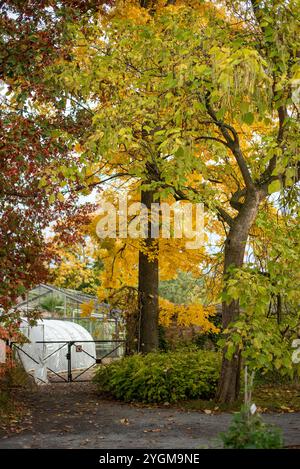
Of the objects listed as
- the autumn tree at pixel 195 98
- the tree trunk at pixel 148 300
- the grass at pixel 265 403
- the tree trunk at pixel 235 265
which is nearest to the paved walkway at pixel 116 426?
the grass at pixel 265 403

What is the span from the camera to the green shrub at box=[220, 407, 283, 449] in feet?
15.9

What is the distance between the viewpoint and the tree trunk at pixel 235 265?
36.0 ft

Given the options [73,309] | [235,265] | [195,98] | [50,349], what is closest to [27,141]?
[195,98]

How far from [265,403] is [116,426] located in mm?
3180

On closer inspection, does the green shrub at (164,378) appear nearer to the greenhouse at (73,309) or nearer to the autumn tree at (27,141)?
the autumn tree at (27,141)

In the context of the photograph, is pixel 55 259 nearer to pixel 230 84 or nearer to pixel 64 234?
pixel 64 234

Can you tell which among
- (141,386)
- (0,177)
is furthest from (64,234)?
(141,386)

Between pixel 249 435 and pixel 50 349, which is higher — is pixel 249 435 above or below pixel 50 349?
above

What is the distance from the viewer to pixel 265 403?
11.1m

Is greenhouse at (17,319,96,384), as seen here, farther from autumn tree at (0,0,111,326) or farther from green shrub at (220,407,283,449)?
green shrub at (220,407,283,449)

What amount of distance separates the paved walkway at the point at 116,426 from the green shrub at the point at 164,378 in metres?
0.47

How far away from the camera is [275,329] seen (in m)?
8.22

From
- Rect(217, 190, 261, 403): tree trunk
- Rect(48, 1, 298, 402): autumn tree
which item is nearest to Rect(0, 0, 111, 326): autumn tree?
Rect(48, 1, 298, 402): autumn tree

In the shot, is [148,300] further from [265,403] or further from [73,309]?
[73,309]
